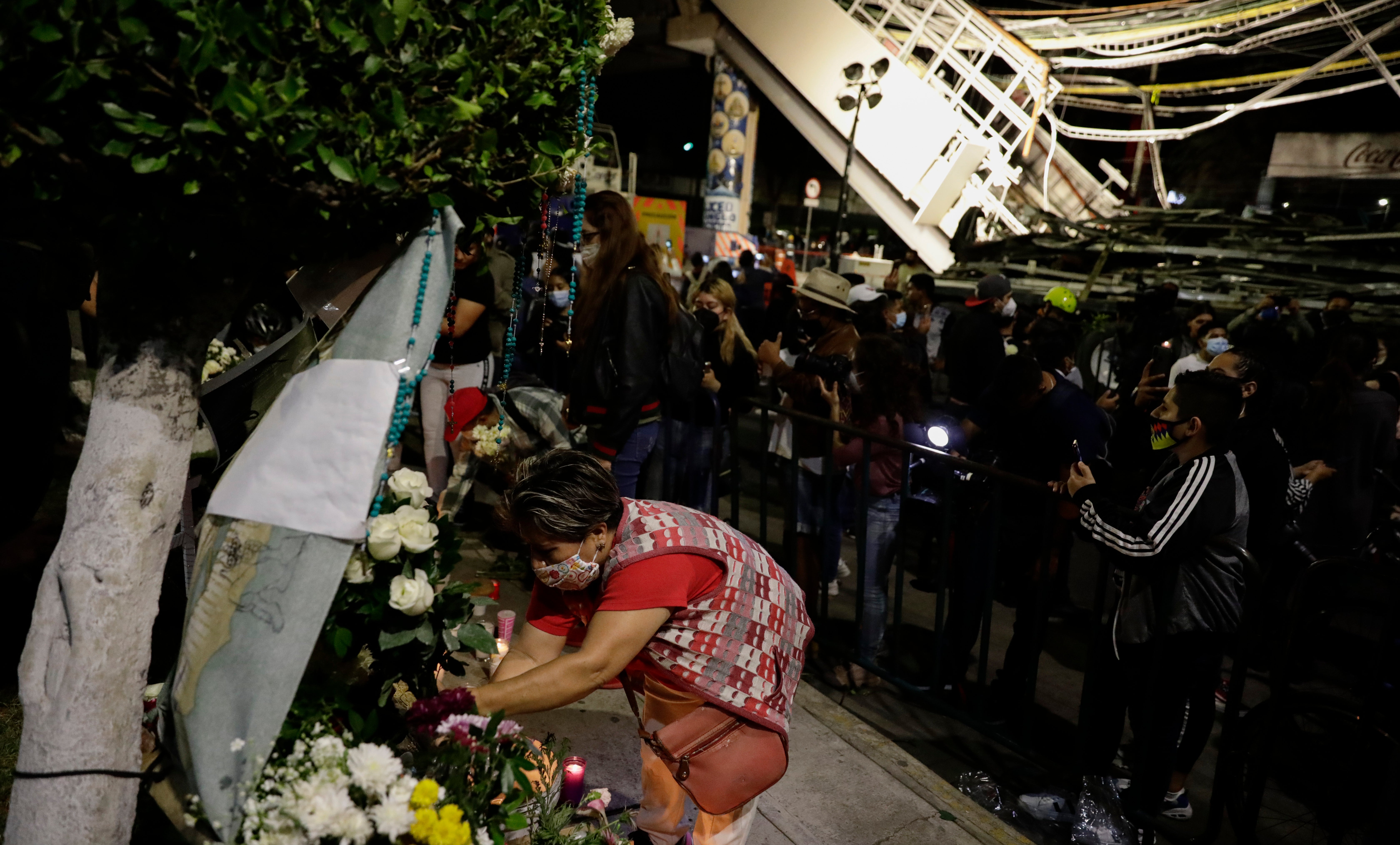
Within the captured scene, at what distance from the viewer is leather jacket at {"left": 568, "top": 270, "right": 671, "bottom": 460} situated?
449 cm

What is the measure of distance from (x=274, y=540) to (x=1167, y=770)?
318 centimetres

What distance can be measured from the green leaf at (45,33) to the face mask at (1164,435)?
3381 millimetres

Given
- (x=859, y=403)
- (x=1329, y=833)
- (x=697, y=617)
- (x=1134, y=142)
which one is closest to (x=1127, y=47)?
(x=1134, y=142)

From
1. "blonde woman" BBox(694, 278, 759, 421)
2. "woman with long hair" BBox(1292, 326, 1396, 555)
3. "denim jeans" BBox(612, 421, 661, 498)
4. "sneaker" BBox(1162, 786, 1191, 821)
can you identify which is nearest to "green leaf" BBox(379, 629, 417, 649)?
"denim jeans" BBox(612, 421, 661, 498)

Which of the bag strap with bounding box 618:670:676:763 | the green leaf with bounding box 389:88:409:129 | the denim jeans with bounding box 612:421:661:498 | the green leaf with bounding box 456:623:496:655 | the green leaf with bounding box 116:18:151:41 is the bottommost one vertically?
the bag strap with bounding box 618:670:676:763

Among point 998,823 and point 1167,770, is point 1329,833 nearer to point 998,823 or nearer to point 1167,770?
point 1167,770

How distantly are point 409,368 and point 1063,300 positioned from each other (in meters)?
6.98

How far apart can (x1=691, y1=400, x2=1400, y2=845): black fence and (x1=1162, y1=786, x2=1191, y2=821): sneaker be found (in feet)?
0.15

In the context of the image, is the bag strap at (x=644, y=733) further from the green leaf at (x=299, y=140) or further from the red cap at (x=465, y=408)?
the red cap at (x=465, y=408)

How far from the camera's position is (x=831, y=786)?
338cm

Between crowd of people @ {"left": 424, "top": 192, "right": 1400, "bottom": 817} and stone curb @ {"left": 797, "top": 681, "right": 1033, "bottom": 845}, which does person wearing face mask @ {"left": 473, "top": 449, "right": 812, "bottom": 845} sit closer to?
crowd of people @ {"left": 424, "top": 192, "right": 1400, "bottom": 817}

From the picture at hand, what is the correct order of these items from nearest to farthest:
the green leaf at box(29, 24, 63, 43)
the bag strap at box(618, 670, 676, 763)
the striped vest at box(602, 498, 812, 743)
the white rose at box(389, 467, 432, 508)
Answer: the green leaf at box(29, 24, 63, 43), the white rose at box(389, 467, 432, 508), the striped vest at box(602, 498, 812, 743), the bag strap at box(618, 670, 676, 763)

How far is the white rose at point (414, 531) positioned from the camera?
1.98 meters

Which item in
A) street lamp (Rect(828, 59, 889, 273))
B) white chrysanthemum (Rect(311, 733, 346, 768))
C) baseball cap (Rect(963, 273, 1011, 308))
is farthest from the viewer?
street lamp (Rect(828, 59, 889, 273))
